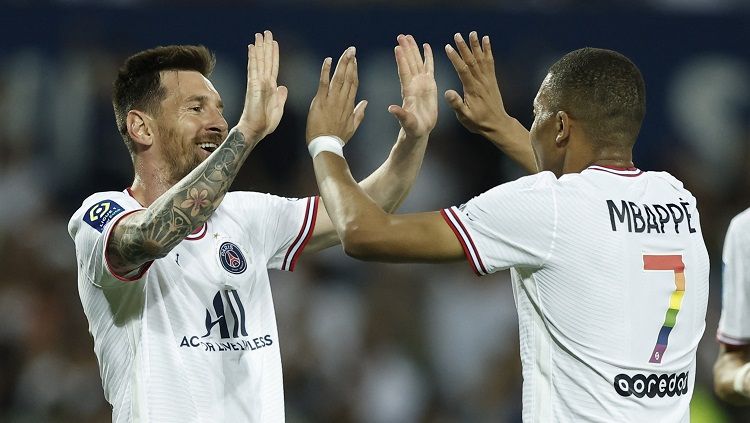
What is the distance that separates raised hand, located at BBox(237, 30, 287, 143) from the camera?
4.71m

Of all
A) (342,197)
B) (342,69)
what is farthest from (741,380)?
(342,69)

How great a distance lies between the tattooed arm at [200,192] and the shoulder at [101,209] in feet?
0.46

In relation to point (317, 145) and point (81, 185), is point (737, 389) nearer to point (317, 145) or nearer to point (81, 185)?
point (317, 145)

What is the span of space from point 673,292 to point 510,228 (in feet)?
2.06

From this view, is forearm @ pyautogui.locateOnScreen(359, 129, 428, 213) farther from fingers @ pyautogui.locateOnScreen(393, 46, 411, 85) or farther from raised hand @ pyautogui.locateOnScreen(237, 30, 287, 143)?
raised hand @ pyautogui.locateOnScreen(237, 30, 287, 143)

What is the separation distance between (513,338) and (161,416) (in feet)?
17.4

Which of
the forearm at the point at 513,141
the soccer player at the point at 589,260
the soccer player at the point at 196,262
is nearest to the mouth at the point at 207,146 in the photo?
the soccer player at the point at 196,262

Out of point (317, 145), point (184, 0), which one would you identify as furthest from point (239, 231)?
point (184, 0)

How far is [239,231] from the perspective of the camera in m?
5.12

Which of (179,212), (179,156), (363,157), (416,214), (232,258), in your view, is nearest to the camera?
(416,214)

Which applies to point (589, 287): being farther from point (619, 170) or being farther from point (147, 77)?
point (147, 77)

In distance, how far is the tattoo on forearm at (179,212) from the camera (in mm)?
4531

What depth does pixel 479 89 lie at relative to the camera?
5.40 metres

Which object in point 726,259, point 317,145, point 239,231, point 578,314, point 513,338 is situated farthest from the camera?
point 513,338
